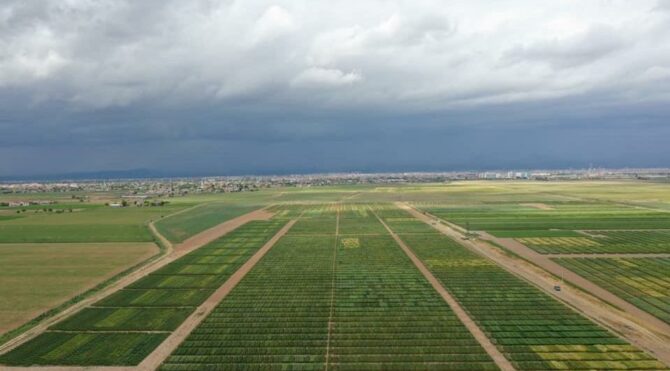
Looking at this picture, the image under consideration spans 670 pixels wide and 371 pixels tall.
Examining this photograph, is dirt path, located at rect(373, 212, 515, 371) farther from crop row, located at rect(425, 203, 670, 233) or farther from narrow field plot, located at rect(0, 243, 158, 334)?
narrow field plot, located at rect(0, 243, 158, 334)

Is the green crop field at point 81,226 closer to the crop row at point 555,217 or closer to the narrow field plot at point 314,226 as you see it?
the narrow field plot at point 314,226

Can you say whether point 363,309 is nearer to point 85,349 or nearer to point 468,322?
point 468,322

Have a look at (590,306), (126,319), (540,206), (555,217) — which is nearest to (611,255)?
(590,306)

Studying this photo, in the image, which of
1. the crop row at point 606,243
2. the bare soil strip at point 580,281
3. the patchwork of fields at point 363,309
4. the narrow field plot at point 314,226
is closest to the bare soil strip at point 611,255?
the patchwork of fields at point 363,309

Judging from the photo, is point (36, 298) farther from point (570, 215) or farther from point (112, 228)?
point (570, 215)

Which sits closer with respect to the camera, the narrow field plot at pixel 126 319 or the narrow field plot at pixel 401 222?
the narrow field plot at pixel 126 319

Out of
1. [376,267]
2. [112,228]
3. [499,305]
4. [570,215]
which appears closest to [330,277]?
[376,267]
